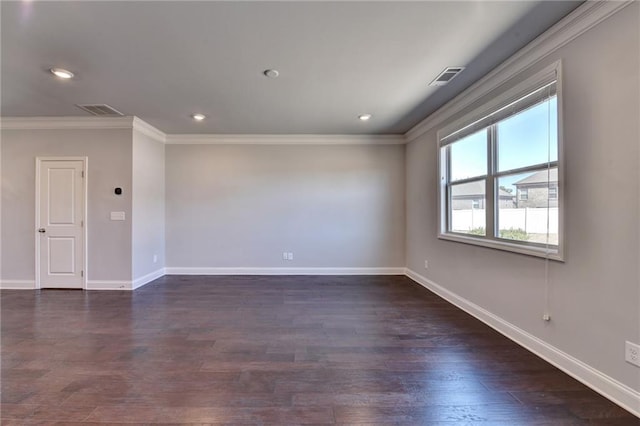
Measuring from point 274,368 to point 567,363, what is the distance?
2.18 metres

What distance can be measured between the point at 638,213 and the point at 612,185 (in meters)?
0.23

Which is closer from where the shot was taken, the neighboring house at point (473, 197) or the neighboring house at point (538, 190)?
the neighboring house at point (538, 190)

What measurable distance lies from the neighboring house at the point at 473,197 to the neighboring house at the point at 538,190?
143mm

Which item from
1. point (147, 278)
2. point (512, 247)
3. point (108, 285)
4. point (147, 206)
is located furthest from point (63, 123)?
point (512, 247)

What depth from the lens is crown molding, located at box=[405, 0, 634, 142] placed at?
6.24 feet

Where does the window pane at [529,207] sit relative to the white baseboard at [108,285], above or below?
above

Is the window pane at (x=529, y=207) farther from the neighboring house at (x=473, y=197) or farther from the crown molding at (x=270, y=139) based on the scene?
the crown molding at (x=270, y=139)

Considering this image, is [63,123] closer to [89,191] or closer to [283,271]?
[89,191]

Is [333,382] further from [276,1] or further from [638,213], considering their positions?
[276,1]

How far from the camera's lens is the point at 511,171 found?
9.21 feet

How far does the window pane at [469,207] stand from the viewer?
3.36m

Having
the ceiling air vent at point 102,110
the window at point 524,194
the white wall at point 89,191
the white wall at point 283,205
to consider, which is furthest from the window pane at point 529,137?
the white wall at point 89,191

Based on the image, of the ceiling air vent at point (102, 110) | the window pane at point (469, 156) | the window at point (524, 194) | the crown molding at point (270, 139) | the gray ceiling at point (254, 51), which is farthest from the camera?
the crown molding at point (270, 139)

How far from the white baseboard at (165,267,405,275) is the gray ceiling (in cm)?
285
